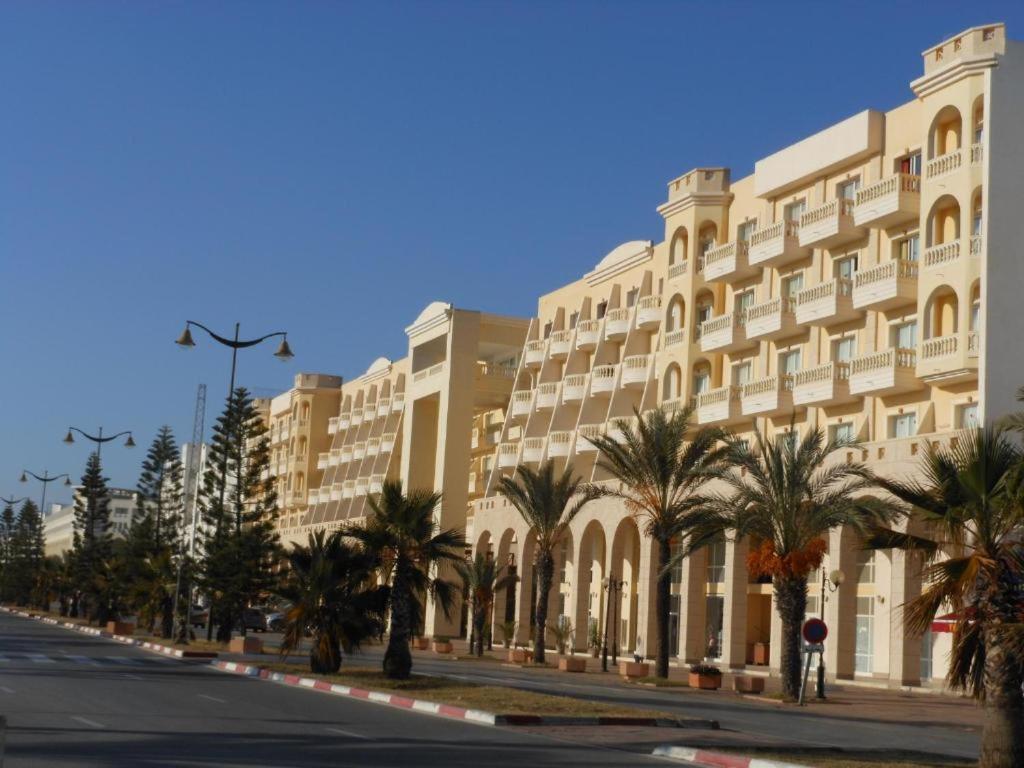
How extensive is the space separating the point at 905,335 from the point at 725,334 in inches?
335

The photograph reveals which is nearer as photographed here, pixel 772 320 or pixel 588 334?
pixel 772 320

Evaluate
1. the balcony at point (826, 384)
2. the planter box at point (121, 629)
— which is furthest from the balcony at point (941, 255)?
the planter box at point (121, 629)

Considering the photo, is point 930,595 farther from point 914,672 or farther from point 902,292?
point 902,292

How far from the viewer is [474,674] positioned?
37.8 metres

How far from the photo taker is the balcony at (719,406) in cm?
4797

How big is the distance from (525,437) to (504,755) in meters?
48.6

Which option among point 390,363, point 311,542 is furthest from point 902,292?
point 390,363

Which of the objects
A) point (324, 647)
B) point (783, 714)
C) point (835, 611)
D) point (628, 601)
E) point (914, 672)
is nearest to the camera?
point (783, 714)

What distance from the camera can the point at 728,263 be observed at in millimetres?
49250

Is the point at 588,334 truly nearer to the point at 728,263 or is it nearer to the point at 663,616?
the point at 728,263

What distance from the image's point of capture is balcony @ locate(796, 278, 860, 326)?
141ft

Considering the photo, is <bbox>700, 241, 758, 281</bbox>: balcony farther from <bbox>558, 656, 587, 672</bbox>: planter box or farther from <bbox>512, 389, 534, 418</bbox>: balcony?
<bbox>512, 389, 534, 418</bbox>: balcony

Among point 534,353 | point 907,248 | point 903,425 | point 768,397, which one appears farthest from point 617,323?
point 903,425

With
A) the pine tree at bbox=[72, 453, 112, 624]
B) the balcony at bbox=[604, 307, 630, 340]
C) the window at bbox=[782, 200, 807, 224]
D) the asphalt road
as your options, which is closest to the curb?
the asphalt road
